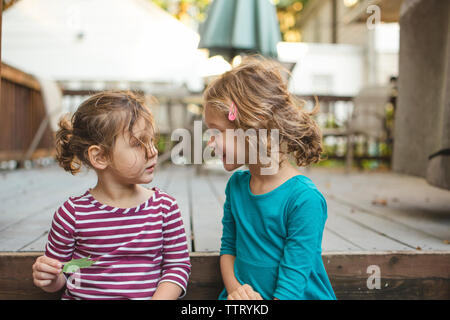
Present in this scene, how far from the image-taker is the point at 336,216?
186cm

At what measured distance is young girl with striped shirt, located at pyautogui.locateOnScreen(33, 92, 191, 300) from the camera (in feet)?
3.28

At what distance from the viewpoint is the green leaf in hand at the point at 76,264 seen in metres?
0.95

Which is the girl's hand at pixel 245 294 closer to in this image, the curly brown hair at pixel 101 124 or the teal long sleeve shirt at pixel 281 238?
the teal long sleeve shirt at pixel 281 238

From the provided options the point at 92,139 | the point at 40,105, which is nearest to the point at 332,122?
the point at 40,105

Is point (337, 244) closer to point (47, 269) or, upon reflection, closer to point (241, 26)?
point (47, 269)

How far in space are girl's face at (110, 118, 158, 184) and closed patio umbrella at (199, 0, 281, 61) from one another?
2.45 meters

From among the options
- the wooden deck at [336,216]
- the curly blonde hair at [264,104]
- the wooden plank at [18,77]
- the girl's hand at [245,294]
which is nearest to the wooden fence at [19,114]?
the wooden plank at [18,77]

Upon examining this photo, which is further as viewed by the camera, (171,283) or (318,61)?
(318,61)

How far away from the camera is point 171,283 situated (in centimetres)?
102

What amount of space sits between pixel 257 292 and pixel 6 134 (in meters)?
4.09

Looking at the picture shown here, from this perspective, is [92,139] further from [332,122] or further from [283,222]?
[332,122]

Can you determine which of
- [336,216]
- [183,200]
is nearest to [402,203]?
[336,216]

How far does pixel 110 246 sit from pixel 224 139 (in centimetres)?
41
